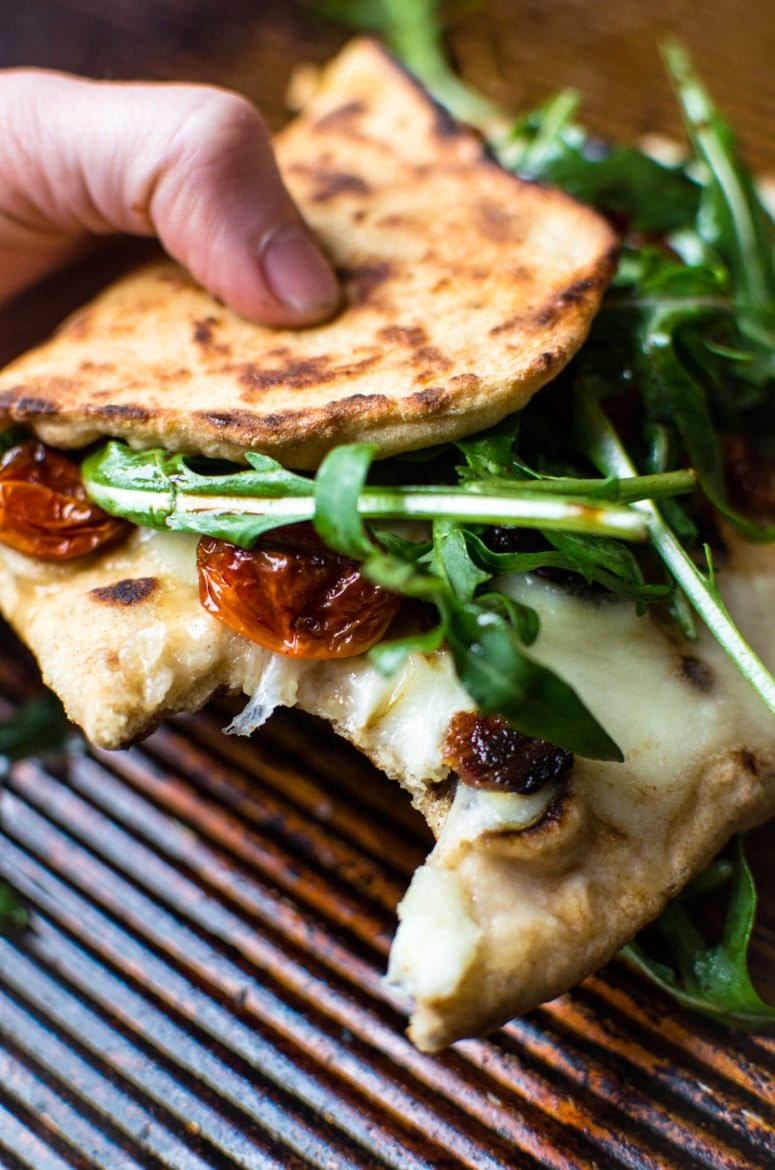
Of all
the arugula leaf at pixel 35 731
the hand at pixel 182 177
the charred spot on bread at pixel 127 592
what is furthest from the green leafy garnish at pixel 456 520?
the arugula leaf at pixel 35 731

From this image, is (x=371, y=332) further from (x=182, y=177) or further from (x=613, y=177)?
(x=613, y=177)

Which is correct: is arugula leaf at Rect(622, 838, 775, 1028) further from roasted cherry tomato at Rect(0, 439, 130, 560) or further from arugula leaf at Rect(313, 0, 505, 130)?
arugula leaf at Rect(313, 0, 505, 130)

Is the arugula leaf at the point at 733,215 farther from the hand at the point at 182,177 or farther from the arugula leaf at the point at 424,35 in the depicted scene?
the hand at the point at 182,177

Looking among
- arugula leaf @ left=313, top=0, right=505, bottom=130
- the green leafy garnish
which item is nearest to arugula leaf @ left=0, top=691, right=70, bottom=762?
the green leafy garnish

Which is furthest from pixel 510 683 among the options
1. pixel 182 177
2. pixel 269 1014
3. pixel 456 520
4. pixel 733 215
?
pixel 733 215

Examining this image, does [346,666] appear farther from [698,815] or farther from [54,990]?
[54,990]

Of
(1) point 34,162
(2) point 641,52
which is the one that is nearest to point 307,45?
(2) point 641,52
